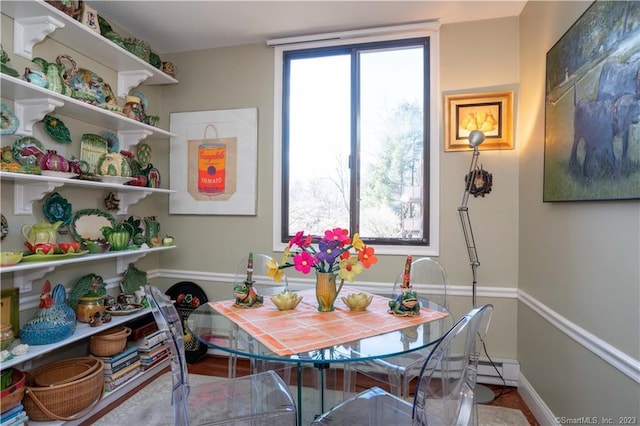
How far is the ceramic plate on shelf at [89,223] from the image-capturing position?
2266mm

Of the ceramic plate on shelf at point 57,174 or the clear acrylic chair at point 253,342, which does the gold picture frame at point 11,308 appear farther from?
the clear acrylic chair at point 253,342

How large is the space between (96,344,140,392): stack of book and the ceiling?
7.97 feet

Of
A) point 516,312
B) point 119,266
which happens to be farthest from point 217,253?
A: point 516,312

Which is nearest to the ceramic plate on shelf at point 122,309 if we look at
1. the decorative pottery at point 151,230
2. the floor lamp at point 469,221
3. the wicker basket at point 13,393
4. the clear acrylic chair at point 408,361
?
the decorative pottery at point 151,230

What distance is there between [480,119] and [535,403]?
189 centimetres

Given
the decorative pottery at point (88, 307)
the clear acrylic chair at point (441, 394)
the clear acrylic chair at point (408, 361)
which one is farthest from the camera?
the decorative pottery at point (88, 307)

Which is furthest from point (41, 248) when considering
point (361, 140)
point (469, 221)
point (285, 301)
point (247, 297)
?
point (469, 221)

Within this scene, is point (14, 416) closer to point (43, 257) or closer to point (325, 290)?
point (43, 257)

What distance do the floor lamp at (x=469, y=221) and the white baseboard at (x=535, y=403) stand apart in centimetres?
20

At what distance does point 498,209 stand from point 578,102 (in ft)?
3.38

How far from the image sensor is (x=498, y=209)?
2465 millimetres

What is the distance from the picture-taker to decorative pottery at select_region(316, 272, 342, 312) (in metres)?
1.62

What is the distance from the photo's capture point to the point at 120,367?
2.29m

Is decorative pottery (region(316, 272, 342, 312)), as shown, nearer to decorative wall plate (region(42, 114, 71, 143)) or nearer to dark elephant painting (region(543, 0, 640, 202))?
dark elephant painting (region(543, 0, 640, 202))
